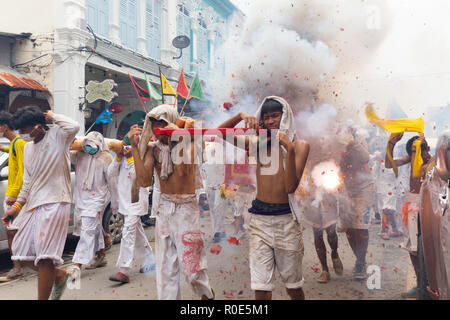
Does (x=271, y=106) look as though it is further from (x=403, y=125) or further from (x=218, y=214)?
Answer: (x=218, y=214)

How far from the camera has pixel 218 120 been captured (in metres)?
7.41

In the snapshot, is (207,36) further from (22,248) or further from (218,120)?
(22,248)

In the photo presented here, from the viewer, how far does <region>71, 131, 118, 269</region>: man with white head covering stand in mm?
5496

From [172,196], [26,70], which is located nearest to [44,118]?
[172,196]

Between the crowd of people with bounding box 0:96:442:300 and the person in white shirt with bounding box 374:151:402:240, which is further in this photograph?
the person in white shirt with bounding box 374:151:402:240

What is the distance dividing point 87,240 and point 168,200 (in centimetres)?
230

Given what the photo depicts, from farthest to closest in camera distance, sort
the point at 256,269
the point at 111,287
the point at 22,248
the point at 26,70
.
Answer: the point at 26,70 < the point at 111,287 < the point at 22,248 < the point at 256,269

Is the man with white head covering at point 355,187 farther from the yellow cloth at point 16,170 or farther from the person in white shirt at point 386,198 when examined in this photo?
the yellow cloth at point 16,170

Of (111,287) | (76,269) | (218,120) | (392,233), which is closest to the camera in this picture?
(111,287)

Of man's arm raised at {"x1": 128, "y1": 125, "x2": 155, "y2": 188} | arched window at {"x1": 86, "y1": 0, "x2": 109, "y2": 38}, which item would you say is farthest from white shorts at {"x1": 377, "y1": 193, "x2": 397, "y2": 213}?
arched window at {"x1": 86, "y1": 0, "x2": 109, "y2": 38}

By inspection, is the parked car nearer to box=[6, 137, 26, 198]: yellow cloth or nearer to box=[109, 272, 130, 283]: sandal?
box=[109, 272, 130, 283]: sandal

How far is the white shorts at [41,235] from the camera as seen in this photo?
12.5ft

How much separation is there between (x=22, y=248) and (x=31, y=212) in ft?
1.14

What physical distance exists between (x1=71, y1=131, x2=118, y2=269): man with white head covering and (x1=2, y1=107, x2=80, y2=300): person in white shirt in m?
1.43
